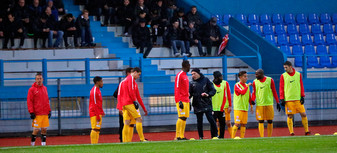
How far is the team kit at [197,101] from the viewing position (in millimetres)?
15641

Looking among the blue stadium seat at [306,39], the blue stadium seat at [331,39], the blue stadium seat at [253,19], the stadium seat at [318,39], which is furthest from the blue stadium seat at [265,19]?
the blue stadium seat at [331,39]

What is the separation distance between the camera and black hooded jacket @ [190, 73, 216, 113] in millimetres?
16266

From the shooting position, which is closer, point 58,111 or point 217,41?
point 58,111

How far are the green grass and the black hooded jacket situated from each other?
2.20 metres

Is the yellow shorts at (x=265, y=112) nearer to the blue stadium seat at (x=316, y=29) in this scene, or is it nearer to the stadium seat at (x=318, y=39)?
the stadium seat at (x=318, y=39)

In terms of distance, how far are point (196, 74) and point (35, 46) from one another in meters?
8.91

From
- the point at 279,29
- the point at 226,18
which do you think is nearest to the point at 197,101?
the point at 226,18

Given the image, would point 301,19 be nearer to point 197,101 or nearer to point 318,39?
point 318,39

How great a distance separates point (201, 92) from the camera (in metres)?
16.4

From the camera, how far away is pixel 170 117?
21844mm

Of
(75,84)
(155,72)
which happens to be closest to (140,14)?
(155,72)

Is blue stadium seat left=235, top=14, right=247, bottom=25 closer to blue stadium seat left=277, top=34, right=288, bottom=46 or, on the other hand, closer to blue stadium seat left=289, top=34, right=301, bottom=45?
blue stadium seat left=277, top=34, right=288, bottom=46

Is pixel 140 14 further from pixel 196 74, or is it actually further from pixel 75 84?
pixel 196 74

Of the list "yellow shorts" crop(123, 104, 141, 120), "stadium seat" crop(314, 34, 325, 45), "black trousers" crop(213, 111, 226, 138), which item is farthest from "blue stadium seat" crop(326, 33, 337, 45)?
"yellow shorts" crop(123, 104, 141, 120)
